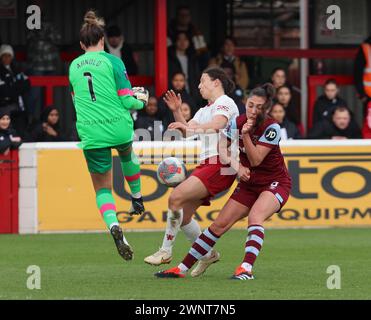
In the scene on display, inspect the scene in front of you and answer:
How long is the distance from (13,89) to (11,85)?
0.07 metres

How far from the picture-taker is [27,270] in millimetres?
12297

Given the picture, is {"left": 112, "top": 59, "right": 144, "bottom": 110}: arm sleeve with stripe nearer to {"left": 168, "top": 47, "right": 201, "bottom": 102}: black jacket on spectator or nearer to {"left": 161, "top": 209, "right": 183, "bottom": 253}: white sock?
{"left": 161, "top": 209, "right": 183, "bottom": 253}: white sock

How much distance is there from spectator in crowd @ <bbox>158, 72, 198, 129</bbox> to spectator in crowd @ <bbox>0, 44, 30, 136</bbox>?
200 centimetres

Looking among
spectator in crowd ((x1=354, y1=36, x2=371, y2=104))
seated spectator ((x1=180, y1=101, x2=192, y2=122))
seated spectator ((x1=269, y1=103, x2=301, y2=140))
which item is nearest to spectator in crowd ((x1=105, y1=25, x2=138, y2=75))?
seated spectator ((x1=180, y1=101, x2=192, y2=122))

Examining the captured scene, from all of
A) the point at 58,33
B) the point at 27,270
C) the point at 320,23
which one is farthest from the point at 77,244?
the point at 320,23

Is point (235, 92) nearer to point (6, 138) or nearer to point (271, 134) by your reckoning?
point (6, 138)

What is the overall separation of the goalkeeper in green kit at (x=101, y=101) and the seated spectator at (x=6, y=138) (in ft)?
18.2

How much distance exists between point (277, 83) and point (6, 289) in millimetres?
9148

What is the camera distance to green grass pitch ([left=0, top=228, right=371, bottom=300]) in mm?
10281

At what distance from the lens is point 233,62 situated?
64.5ft

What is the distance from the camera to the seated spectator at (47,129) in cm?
1805

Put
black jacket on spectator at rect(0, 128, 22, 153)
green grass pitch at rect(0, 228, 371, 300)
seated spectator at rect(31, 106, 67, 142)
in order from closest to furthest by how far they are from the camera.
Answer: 1. green grass pitch at rect(0, 228, 371, 300)
2. black jacket on spectator at rect(0, 128, 22, 153)
3. seated spectator at rect(31, 106, 67, 142)

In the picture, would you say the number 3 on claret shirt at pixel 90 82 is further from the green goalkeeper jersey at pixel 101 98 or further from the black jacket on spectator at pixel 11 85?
the black jacket on spectator at pixel 11 85

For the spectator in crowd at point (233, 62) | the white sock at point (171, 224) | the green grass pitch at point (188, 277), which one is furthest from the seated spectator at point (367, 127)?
the white sock at point (171, 224)
